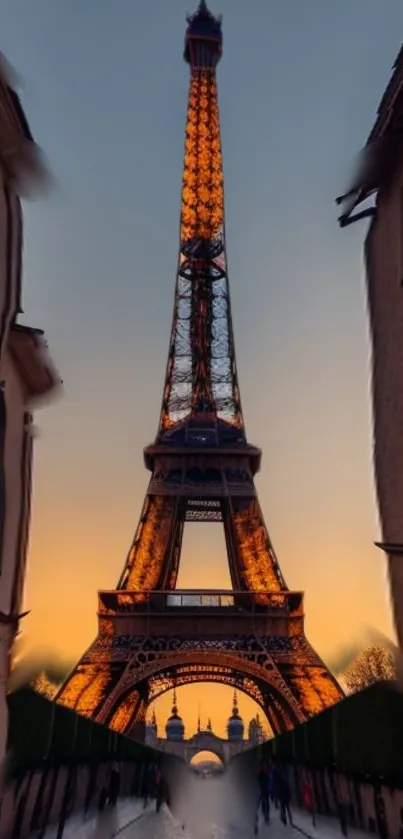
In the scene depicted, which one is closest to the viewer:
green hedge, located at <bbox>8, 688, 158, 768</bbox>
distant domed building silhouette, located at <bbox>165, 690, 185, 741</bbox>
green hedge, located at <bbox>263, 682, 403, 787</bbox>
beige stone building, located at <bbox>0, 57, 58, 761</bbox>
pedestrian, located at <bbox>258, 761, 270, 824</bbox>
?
beige stone building, located at <bbox>0, 57, 58, 761</bbox>

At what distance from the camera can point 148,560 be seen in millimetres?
21625

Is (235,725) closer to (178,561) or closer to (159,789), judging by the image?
(178,561)

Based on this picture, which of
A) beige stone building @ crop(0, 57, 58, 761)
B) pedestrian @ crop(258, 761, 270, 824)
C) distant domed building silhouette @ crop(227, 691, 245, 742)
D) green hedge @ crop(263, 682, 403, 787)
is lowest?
distant domed building silhouette @ crop(227, 691, 245, 742)

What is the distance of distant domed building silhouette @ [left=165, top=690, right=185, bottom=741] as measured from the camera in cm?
4416

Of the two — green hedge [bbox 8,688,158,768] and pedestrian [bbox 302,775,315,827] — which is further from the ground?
green hedge [bbox 8,688,158,768]

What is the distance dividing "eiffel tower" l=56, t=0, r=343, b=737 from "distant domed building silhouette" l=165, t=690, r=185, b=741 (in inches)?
918

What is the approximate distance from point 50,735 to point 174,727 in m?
41.2

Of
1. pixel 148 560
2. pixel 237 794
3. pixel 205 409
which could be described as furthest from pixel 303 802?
pixel 205 409

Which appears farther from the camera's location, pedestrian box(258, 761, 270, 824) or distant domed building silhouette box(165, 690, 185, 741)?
distant domed building silhouette box(165, 690, 185, 741)

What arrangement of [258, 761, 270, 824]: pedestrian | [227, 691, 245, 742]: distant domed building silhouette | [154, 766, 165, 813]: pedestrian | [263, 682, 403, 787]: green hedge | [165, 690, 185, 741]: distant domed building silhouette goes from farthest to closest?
[227, 691, 245, 742]: distant domed building silhouette
[165, 690, 185, 741]: distant domed building silhouette
[154, 766, 165, 813]: pedestrian
[258, 761, 270, 824]: pedestrian
[263, 682, 403, 787]: green hedge

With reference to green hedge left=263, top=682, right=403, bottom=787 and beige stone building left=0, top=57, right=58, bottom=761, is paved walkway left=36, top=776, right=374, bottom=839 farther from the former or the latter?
beige stone building left=0, top=57, right=58, bottom=761

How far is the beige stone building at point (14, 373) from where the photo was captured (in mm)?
4212

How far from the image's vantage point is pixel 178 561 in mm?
25062

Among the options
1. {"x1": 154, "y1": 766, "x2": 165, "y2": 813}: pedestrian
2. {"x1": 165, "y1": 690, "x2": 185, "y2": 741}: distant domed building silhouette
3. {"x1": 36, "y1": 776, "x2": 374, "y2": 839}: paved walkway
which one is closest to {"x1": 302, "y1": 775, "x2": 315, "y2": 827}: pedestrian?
{"x1": 36, "y1": 776, "x2": 374, "y2": 839}: paved walkway
